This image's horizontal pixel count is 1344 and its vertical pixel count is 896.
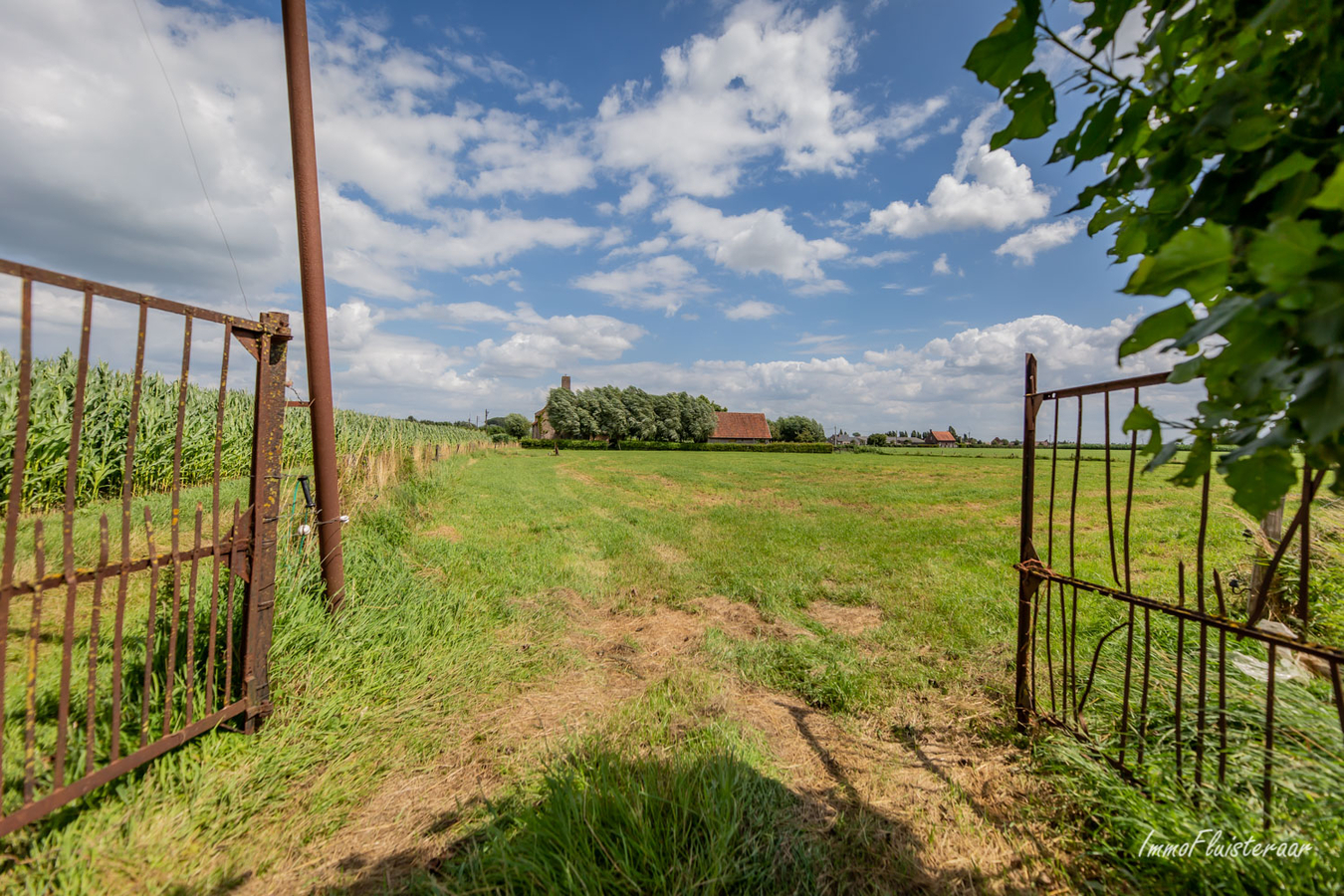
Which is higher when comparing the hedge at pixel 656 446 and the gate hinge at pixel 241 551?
the hedge at pixel 656 446

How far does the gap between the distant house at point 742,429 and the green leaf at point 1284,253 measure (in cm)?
7619

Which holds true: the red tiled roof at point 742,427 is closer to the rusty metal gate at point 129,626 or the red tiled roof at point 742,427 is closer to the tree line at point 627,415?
the tree line at point 627,415

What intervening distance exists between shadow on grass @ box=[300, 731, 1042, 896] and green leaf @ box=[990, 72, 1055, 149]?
8.35ft

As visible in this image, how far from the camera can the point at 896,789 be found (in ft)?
9.43

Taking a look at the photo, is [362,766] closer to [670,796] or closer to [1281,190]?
[670,796]

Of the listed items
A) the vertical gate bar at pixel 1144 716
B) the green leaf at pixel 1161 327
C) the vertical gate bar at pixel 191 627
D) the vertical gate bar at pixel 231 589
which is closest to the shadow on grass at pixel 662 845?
the vertical gate bar at pixel 1144 716

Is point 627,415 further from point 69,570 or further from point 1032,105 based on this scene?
point 1032,105

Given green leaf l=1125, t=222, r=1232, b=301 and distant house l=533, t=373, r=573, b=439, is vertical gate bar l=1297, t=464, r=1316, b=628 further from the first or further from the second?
distant house l=533, t=373, r=573, b=439

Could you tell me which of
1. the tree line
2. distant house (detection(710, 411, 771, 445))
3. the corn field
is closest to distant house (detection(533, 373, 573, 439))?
the tree line

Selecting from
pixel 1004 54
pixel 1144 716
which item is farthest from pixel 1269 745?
pixel 1004 54

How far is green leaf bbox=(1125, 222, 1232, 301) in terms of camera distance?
27.8 inches

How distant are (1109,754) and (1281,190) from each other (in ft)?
9.99

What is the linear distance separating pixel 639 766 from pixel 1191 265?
2829 mm

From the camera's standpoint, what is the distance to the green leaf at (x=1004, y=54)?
1052 millimetres
